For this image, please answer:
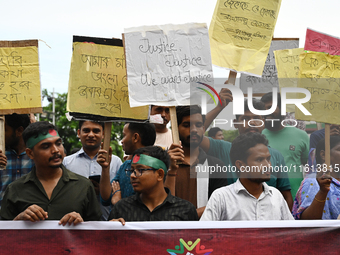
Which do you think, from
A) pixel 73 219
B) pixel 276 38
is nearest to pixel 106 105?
pixel 73 219

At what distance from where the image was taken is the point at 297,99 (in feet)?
12.9

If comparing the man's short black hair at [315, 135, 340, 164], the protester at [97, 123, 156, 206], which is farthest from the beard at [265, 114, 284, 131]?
the protester at [97, 123, 156, 206]

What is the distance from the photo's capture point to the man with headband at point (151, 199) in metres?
3.22

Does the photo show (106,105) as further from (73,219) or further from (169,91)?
(73,219)

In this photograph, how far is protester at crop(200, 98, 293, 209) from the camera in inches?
154

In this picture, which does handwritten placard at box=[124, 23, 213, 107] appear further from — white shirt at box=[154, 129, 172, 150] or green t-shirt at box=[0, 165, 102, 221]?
white shirt at box=[154, 129, 172, 150]

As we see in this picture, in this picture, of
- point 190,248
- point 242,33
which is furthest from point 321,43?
point 190,248

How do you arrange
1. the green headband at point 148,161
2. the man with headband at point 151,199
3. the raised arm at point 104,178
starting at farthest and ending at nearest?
1. the raised arm at point 104,178
2. the green headband at point 148,161
3. the man with headband at point 151,199

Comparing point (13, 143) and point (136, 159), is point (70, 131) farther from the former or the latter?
point (136, 159)

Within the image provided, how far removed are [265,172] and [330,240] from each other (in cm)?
70

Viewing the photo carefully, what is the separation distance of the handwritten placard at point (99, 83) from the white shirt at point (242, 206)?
3.65ft

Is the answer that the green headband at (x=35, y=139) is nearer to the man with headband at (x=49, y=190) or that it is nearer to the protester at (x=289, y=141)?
the man with headband at (x=49, y=190)

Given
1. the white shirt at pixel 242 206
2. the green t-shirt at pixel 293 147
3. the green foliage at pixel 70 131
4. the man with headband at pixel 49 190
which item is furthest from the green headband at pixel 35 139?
the green foliage at pixel 70 131

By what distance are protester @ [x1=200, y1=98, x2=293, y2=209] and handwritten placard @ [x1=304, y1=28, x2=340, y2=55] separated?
0.94m
